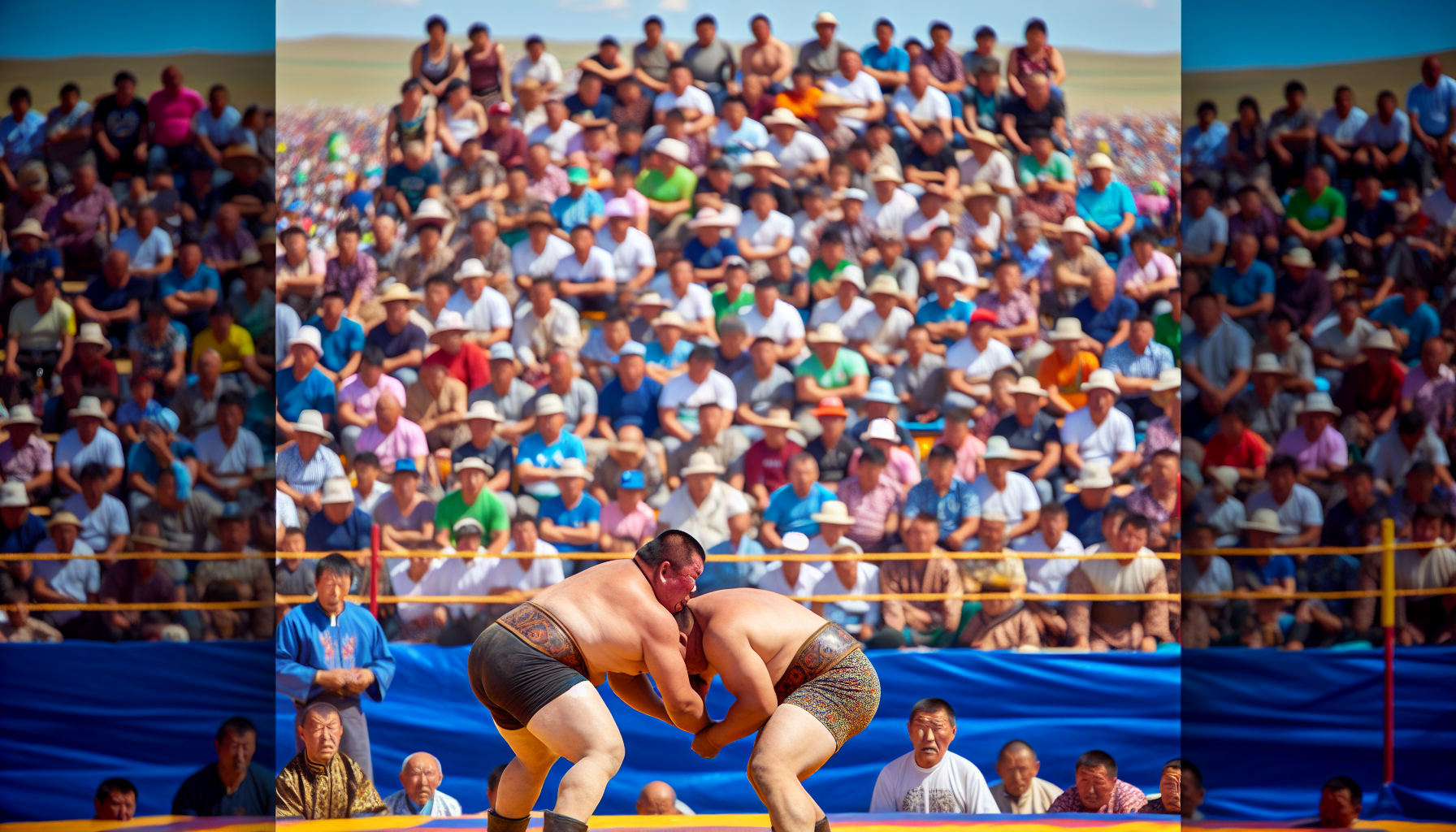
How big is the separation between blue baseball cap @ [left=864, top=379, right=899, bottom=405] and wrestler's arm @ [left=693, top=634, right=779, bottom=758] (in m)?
2.98

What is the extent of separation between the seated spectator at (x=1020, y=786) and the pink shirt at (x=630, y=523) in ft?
6.36

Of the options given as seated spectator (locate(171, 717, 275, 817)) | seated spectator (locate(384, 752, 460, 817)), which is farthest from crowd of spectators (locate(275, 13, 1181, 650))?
seated spectator (locate(171, 717, 275, 817))

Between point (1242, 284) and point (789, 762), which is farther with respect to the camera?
point (789, 762)

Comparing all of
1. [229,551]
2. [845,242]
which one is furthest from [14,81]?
[845,242]

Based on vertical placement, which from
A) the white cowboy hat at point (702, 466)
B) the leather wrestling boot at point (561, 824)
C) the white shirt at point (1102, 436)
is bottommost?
the leather wrestling boot at point (561, 824)

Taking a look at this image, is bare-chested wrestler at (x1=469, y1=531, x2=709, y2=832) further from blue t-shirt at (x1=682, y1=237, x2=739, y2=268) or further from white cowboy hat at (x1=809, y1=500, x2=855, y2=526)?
blue t-shirt at (x1=682, y1=237, x2=739, y2=268)

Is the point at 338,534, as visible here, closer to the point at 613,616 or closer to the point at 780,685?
the point at 613,616

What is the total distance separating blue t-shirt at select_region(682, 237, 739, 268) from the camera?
7328 millimetres

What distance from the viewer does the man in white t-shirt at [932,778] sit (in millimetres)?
5949

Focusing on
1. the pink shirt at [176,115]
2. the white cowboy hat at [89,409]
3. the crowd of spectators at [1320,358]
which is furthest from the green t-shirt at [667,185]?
the crowd of spectators at [1320,358]

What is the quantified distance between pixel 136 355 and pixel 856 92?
17.2 ft

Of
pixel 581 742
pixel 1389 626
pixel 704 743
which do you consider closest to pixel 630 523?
pixel 704 743

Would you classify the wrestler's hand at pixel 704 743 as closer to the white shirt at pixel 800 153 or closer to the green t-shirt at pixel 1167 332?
the green t-shirt at pixel 1167 332

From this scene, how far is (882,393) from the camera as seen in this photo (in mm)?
6863
